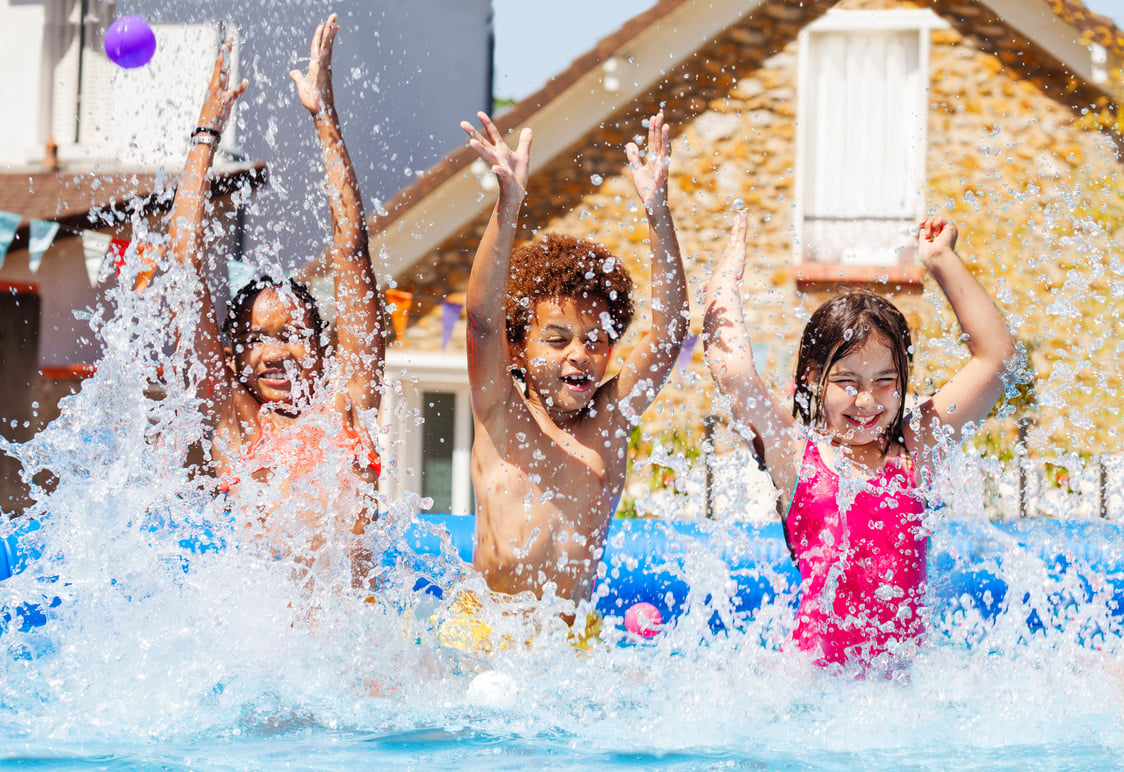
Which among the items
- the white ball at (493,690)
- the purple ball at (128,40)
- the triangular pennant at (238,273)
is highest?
the purple ball at (128,40)

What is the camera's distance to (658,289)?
137 inches

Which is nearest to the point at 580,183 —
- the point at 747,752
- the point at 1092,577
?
the point at 1092,577

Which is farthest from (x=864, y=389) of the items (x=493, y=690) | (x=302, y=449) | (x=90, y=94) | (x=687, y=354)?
(x=90, y=94)

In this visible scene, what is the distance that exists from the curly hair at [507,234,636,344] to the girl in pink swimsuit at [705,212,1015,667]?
0.32m

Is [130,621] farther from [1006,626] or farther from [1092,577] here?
[1092,577]

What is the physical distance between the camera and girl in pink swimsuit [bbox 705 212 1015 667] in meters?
3.39

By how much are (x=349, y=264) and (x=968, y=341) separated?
5.77 feet

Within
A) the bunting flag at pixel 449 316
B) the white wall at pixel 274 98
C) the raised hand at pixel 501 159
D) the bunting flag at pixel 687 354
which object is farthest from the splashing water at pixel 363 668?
the white wall at pixel 274 98

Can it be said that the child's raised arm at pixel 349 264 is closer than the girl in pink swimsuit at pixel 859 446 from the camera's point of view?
No

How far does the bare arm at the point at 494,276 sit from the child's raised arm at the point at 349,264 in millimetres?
474

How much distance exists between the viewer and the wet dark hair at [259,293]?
159 inches

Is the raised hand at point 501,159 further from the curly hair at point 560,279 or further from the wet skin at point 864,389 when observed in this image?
the wet skin at point 864,389

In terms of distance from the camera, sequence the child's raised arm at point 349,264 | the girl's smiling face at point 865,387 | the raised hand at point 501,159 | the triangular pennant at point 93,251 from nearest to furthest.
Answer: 1. the raised hand at point 501,159
2. the girl's smiling face at point 865,387
3. the child's raised arm at point 349,264
4. the triangular pennant at point 93,251

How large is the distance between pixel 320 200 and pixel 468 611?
833 cm
